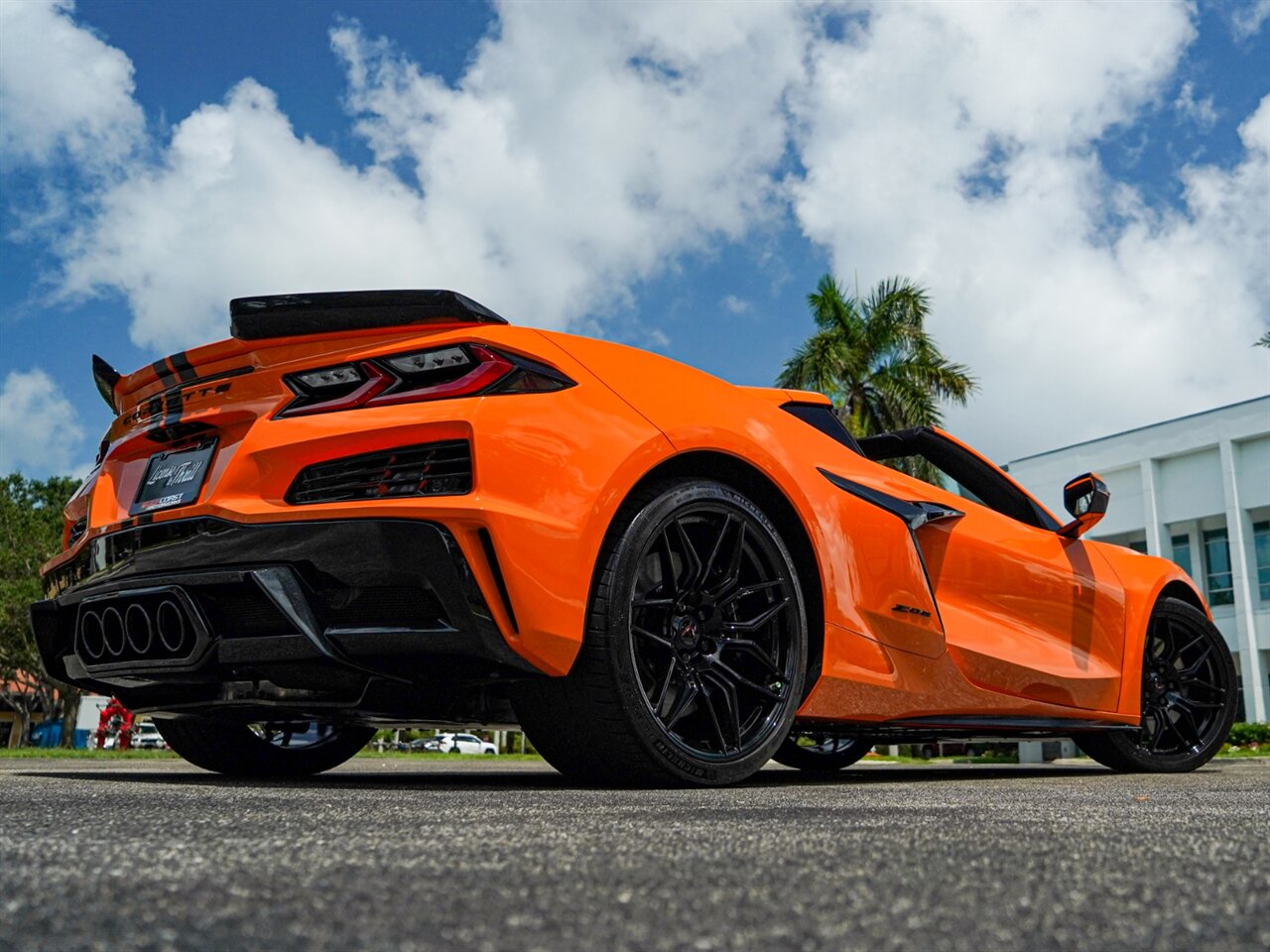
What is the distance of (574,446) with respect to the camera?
3279 millimetres

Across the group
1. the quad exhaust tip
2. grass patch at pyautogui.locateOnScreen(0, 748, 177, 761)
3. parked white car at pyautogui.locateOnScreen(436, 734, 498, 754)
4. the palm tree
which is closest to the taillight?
the quad exhaust tip

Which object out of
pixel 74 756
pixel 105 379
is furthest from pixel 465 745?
pixel 105 379

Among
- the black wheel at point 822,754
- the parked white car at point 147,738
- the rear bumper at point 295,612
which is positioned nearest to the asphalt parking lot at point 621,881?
the rear bumper at point 295,612

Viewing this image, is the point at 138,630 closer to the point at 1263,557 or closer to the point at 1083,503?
the point at 1083,503

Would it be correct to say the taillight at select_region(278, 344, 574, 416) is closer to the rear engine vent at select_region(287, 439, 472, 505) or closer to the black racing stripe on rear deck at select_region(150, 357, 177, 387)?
the rear engine vent at select_region(287, 439, 472, 505)

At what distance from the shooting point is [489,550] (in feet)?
10.1

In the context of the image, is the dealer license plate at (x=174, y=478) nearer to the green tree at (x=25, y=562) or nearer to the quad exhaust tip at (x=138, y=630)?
the quad exhaust tip at (x=138, y=630)

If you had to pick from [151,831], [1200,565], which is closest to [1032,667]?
[151,831]

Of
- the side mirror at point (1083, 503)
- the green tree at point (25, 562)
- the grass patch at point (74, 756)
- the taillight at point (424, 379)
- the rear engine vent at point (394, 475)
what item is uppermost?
the green tree at point (25, 562)

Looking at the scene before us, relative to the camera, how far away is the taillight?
3.28 m

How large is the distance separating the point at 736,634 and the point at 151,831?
2185 millimetres

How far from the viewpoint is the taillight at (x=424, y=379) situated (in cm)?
328

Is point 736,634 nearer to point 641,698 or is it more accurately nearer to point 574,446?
point 641,698

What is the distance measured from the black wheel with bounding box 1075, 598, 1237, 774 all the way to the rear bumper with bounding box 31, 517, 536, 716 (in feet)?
13.1
